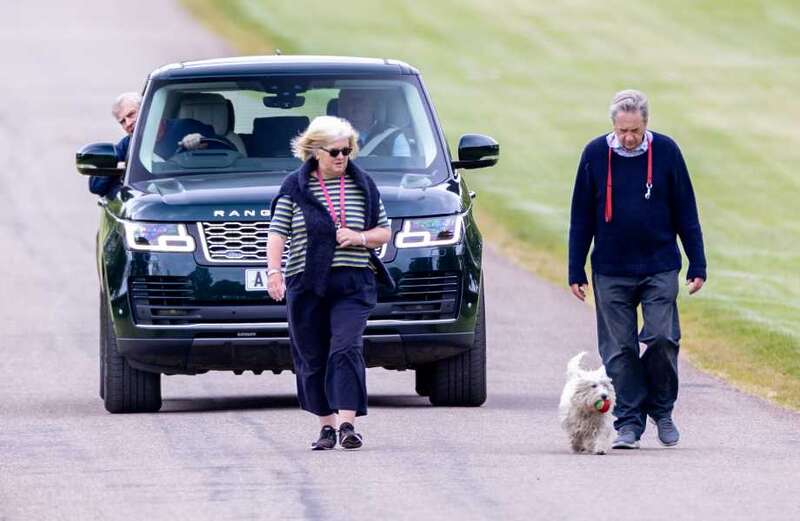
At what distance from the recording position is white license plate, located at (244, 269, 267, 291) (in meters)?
12.8

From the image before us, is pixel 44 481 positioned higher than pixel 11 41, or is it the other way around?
pixel 44 481

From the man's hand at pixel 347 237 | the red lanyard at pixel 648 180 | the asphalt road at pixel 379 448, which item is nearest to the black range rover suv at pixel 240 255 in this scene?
the asphalt road at pixel 379 448

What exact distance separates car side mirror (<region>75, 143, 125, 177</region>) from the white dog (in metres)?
3.84

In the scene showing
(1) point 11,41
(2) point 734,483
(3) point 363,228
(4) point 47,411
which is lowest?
(1) point 11,41

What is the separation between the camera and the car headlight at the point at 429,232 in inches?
509

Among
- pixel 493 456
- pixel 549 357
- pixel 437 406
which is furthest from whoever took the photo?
pixel 549 357

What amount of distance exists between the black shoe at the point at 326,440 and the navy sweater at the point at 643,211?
1635 mm

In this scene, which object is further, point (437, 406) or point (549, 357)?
point (549, 357)

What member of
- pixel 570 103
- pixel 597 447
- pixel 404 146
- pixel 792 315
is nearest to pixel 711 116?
pixel 570 103

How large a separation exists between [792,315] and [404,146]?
19.7 feet

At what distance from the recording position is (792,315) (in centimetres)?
1903

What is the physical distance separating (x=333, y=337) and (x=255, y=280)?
1.48 m

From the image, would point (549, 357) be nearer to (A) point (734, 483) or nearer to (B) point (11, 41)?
(A) point (734, 483)

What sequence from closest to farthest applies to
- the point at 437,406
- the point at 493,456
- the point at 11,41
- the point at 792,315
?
the point at 493,456
the point at 437,406
the point at 792,315
the point at 11,41
